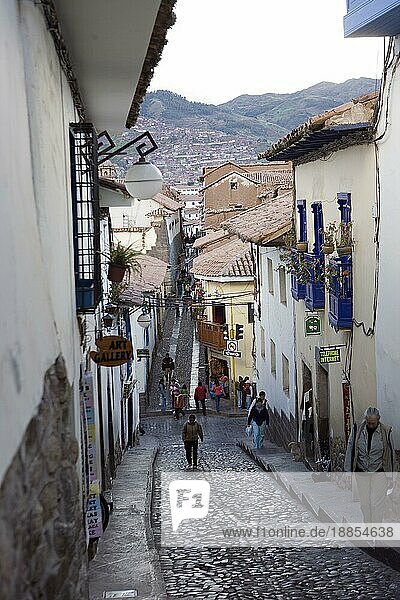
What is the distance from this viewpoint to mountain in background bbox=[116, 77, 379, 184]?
164 meters

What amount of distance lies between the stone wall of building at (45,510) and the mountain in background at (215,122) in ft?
504

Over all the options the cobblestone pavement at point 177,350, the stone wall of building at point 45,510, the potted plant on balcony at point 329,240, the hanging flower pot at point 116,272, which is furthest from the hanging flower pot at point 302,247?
the cobblestone pavement at point 177,350

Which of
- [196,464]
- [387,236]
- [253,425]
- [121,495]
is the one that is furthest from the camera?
[253,425]

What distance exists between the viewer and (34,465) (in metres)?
4.62

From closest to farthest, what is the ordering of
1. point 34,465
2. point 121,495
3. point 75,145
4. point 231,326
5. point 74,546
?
1. point 34,465
2. point 74,546
3. point 75,145
4. point 121,495
5. point 231,326

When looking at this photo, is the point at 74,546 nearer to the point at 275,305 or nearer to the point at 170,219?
the point at 275,305

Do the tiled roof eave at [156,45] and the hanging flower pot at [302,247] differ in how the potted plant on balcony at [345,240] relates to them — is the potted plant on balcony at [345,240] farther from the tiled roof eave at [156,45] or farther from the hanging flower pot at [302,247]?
the tiled roof eave at [156,45]

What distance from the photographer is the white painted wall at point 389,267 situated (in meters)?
12.4

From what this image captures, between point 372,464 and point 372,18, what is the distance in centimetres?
504

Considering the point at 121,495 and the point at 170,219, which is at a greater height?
the point at 170,219

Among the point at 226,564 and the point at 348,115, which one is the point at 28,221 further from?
the point at 348,115

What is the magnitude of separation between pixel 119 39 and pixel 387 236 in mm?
5886

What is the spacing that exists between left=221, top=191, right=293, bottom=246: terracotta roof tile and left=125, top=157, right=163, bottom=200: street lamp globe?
9.03 meters

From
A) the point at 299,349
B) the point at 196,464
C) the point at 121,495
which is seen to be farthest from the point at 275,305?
the point at 121,495
